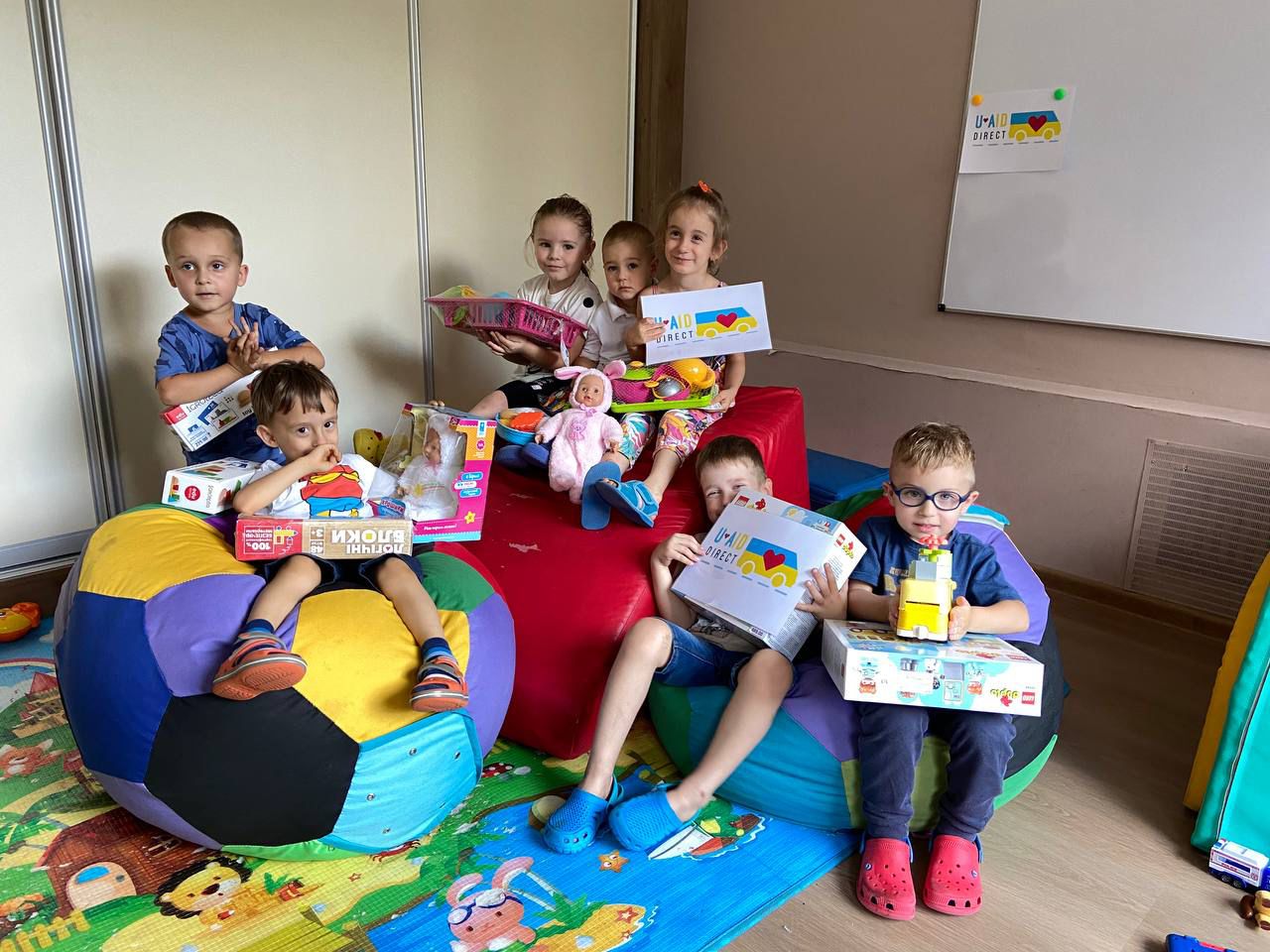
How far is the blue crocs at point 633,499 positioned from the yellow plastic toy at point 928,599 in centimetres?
66

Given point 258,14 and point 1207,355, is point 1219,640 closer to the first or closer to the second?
point 1207,355

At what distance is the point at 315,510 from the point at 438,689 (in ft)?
1.72

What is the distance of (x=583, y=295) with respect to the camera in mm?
2916

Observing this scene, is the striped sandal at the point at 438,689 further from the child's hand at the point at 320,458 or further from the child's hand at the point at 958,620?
the child's hand at the point at 958,620

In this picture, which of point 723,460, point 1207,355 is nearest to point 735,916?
point 723,460

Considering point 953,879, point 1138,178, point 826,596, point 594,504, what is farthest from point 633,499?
point 1138,178

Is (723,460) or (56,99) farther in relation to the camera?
(56,99)

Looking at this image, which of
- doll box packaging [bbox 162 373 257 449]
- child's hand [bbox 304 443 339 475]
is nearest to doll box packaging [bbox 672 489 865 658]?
child's hand [bbox 304 443 339 475]

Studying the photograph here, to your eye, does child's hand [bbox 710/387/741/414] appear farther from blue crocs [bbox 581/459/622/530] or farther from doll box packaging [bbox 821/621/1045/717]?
doll box packaging [bbox 821/621/1045/717]

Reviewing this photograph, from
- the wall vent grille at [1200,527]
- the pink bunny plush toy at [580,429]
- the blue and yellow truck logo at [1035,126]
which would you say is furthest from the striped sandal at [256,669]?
the blue and yellow truck logo at [1035,126]

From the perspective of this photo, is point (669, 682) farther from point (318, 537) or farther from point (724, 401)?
point (724, 401)

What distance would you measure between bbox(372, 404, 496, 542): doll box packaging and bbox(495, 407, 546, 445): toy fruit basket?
24cm

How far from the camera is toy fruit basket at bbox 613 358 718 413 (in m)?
2.56

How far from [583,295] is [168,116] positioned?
4.22 feet
